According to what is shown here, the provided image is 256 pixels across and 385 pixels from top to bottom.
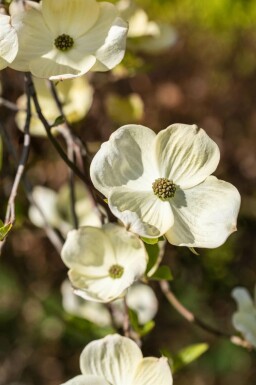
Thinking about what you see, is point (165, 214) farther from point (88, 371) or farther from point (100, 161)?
point (88, 371)

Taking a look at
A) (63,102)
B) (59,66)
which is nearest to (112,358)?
(59,66)

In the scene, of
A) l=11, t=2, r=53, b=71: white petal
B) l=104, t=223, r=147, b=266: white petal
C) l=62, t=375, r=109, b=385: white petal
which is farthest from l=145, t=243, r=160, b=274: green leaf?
l=11, t=2, r=53, b=71: white petal

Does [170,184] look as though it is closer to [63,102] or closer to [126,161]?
[126,161]

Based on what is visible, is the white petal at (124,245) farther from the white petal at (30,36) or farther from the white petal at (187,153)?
the white petal at (30,36)

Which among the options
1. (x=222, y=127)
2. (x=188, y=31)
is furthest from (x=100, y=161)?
(x=188, y=31)

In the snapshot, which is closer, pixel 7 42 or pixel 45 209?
pixel 7 42

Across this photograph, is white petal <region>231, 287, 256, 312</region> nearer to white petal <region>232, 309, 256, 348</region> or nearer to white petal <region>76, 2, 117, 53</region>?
white petal <region>232, 309, 256, 348</region>
